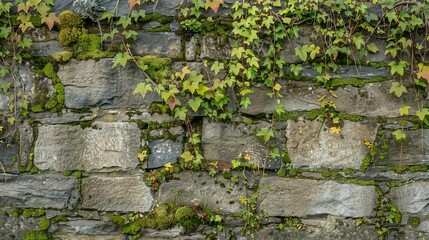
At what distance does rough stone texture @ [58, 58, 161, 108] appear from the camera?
Answer: 8.59 ft

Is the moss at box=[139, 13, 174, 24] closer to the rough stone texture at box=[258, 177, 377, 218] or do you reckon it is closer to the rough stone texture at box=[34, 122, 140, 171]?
the rough stone texture at box=[34, 122, 140, 171]

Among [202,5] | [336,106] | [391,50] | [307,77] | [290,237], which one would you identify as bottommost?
[290,237]

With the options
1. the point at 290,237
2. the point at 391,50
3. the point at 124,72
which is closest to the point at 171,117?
the point at 124,72

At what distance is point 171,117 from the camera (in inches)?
103

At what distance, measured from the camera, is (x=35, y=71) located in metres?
2.65

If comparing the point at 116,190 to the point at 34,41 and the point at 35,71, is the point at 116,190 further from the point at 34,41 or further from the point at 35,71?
the point at 34,41

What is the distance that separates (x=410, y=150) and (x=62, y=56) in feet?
7.11

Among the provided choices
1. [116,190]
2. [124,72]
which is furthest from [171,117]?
[116,190]

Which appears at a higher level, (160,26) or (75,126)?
(160,26)

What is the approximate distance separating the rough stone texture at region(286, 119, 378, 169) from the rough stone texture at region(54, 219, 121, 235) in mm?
1163

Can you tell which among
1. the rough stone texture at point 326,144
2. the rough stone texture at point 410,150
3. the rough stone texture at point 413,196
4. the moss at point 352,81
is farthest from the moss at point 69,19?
the rough stone texture at point 413,196

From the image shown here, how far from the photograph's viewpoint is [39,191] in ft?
8.66

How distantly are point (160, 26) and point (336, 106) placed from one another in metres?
1.17

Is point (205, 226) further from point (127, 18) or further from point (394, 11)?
point (394, 11)
